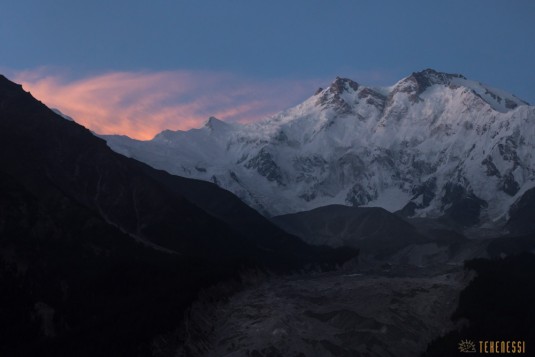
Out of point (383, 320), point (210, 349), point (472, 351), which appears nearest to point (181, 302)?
point (210, 349)

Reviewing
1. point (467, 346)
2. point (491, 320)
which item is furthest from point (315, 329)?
point (467, 346)

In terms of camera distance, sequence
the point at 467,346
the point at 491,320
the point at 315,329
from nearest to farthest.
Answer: the point at 467,346 < the point at 491,320 < the point at 315,329

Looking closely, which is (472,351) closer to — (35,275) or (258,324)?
(258,324)

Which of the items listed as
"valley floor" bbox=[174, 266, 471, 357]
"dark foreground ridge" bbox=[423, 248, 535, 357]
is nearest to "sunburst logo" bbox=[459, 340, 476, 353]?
Answer: "dark foreground ridge" bbox=[423, 248, 535, 357]

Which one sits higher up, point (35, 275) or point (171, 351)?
point (35, 275)

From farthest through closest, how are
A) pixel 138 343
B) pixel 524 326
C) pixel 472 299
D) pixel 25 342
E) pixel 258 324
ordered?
1. pixel 472 299
2. pixel 258 324
3. pixel 524 326
4. pixel 25 342
5. pixel 138 343

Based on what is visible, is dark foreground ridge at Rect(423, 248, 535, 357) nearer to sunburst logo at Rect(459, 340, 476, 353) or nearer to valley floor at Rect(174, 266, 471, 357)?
sunburst logo at Rect(459, 340, 476, 353)

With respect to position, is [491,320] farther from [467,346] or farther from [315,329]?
[315,329]

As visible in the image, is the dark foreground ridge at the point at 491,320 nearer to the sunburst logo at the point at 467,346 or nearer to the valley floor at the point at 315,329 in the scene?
the sunburst logo at the point at 467,346
